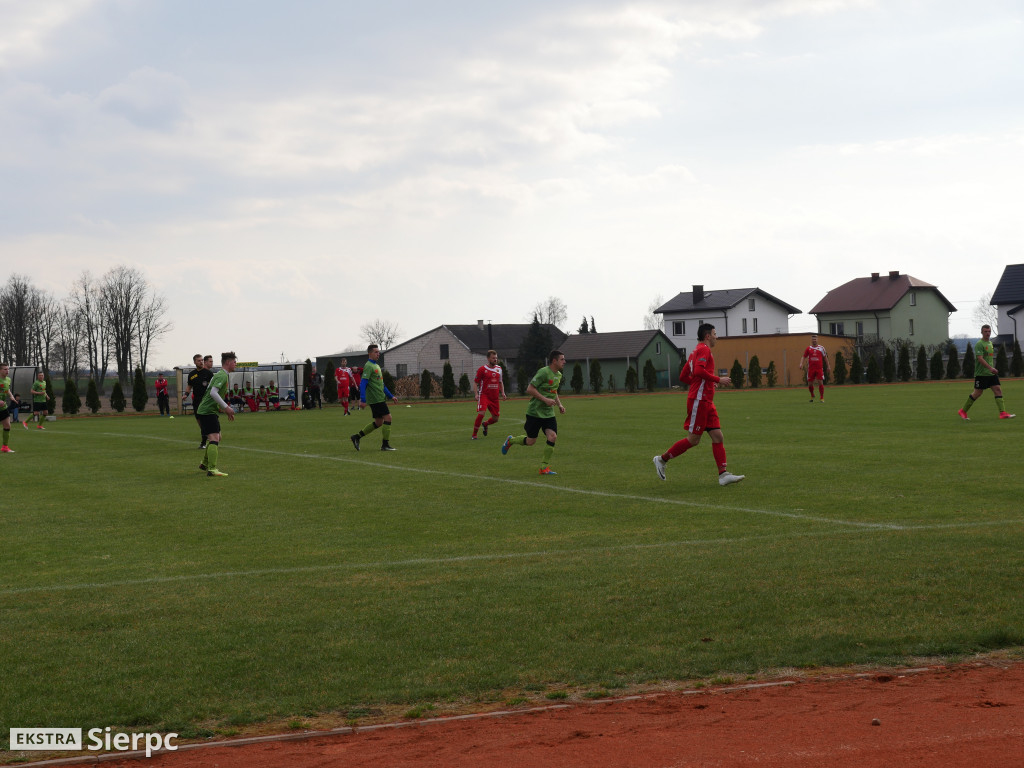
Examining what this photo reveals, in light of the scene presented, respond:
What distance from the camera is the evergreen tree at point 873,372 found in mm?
63906

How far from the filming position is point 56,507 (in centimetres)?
1334

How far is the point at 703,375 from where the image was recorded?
13.5 m

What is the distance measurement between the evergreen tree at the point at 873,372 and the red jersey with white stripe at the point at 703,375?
2119 inches

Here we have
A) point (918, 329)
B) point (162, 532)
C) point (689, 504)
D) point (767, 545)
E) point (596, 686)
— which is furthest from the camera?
point (918, 329)

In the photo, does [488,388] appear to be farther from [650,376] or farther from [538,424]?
[650,376]

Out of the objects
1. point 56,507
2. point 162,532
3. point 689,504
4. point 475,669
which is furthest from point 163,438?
point 475,669

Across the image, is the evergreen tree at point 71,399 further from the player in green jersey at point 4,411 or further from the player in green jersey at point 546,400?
the player in green jersey at point 546,400

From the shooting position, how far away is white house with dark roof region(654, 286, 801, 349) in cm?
9188

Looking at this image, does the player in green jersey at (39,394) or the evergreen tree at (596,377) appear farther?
the evergreen tree at (596,377)

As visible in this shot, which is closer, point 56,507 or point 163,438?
point 56,507

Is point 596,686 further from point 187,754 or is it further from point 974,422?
point 974,422

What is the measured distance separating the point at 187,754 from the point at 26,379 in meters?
50.7

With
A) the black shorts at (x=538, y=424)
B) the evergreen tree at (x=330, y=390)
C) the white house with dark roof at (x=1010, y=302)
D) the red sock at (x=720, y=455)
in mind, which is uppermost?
the white house with dark roof at (x=1010, y=302)

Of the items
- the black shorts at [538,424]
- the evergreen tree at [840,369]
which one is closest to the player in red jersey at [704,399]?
the black shorts at [538,424]
